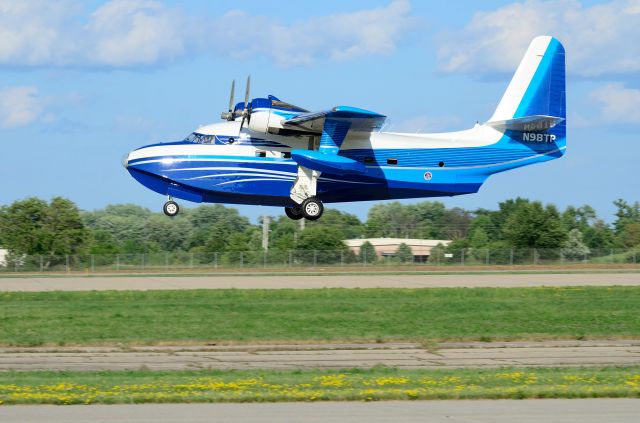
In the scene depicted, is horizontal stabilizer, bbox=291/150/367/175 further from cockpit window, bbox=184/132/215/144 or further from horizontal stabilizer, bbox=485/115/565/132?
horizontal stabilizer, bbox=485/115/565/132

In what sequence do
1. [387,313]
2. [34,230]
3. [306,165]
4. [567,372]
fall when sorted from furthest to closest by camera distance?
[34,230] → [306,165] → [387,313] → [567,372]

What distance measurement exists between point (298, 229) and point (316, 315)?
2520 inches

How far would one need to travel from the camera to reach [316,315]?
2759 centimetres

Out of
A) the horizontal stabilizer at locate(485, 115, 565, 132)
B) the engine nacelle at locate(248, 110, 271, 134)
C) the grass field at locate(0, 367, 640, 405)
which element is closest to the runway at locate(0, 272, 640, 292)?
the engine nacelle at locate(248, 110, 271, 134)

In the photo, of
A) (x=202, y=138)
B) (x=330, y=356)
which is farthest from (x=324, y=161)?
(x=330, y=356)

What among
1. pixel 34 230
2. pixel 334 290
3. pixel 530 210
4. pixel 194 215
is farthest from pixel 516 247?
pixel 194 215

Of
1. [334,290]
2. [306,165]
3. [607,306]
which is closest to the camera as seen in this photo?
→ [607,306]

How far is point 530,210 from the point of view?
227 feet

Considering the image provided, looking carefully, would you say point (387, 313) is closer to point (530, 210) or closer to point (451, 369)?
point (451, 369)

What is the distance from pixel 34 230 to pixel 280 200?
3310 cm

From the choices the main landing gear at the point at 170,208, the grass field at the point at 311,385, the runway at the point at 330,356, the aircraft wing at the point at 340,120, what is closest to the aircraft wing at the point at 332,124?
the aircraft wing at the point at 340,120

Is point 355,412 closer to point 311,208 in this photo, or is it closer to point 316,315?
point 316,315

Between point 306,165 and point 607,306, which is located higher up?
point 306,165

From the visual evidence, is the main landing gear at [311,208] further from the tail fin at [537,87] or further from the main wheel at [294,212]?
the tail fin at [537,87]
